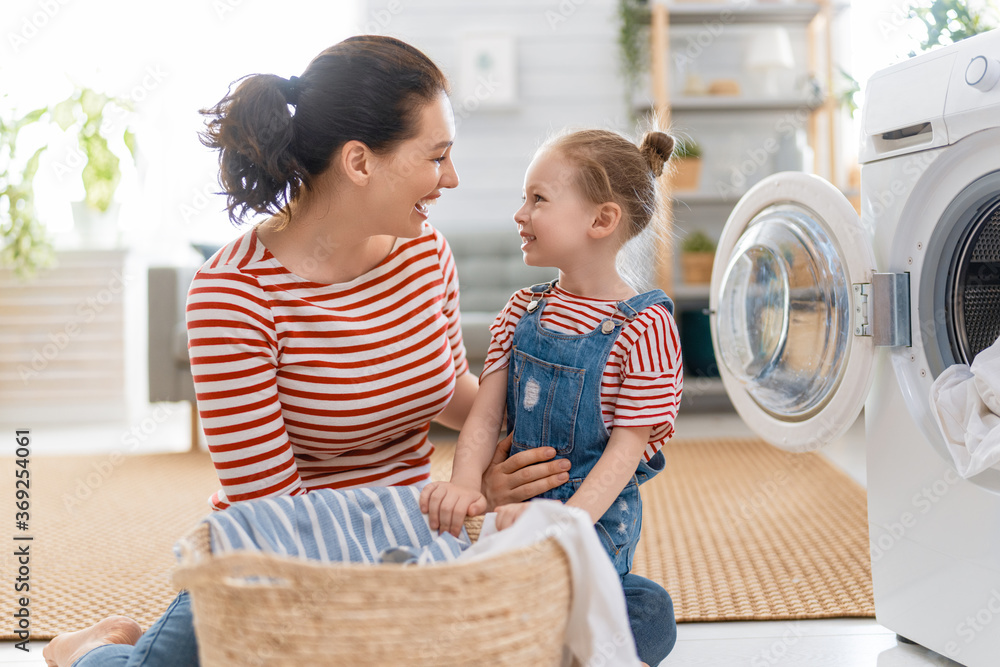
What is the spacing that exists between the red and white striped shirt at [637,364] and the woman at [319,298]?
121mm

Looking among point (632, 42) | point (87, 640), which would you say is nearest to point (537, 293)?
point (87, 640)

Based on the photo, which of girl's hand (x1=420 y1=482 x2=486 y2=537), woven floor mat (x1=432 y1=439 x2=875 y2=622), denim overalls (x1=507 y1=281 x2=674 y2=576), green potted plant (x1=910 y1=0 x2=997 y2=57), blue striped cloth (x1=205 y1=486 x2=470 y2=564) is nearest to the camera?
blue striped cloth (x1=205 y1=486 x2=470 y2=564)

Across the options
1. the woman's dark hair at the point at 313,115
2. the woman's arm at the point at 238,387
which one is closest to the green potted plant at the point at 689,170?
the woman's dark hair at the point at 313,115

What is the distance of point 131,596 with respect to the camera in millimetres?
1494

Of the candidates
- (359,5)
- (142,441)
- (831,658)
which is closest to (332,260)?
(831,658)

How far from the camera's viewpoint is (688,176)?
11.3 feet

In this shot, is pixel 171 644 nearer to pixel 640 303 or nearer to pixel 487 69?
pixel 640 303

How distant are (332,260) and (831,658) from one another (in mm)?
933

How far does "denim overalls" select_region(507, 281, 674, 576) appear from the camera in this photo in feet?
3.51

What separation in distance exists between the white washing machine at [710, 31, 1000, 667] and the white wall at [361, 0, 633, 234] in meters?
2.53

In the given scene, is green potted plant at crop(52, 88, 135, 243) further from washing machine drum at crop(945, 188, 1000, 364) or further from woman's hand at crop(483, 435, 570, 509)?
washing machine drum at crop(945, 188, 1000, 364)

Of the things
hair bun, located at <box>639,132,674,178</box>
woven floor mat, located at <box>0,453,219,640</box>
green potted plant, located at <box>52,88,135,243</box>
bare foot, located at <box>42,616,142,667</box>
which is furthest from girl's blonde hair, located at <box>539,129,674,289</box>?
green potted plant, located at <box>52,88,135,243</box>

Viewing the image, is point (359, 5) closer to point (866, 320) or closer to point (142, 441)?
point (142, 441)

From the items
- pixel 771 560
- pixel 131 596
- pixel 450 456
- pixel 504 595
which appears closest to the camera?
pixel 504 595
